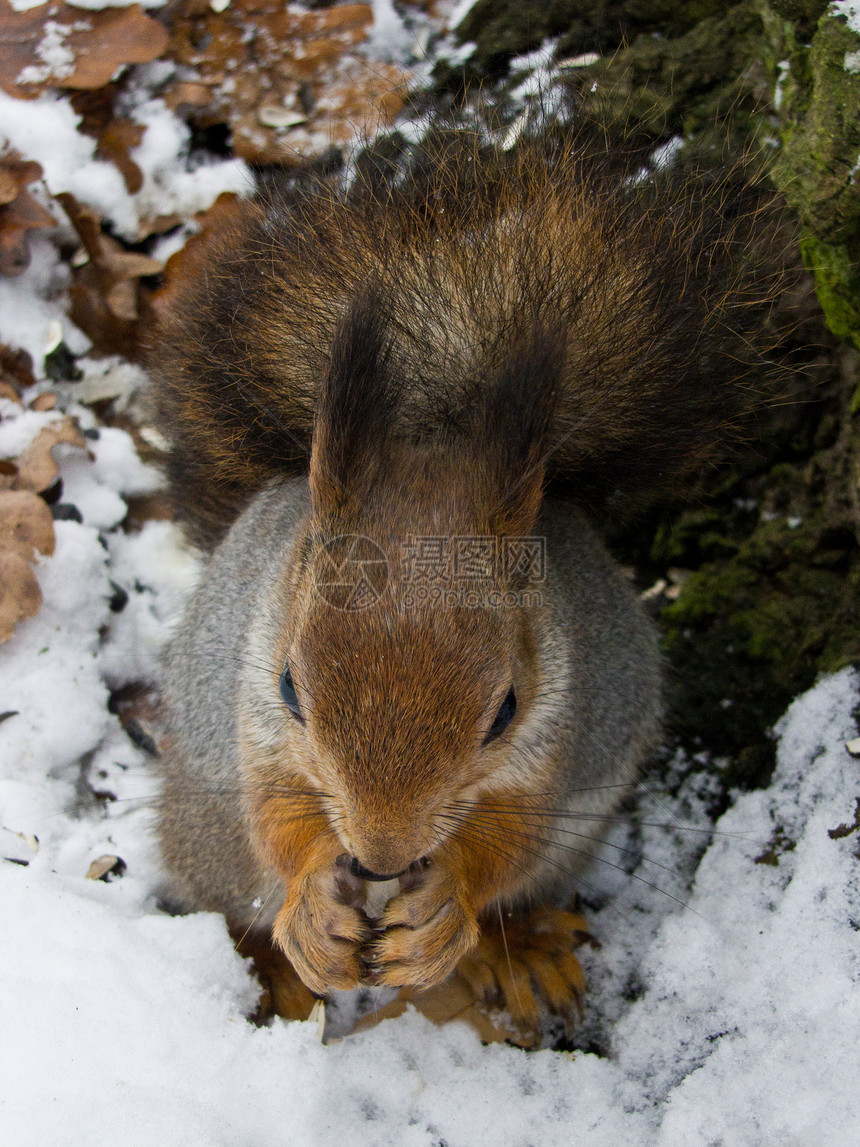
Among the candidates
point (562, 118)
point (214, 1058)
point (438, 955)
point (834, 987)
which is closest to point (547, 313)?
point (562, 118)

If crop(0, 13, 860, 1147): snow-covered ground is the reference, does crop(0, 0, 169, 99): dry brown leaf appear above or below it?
above

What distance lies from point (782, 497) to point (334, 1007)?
1.66 m

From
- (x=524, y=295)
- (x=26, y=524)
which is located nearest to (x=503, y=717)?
(x=524, y=295)

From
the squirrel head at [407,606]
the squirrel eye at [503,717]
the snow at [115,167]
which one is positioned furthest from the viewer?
the snow at [115,167]

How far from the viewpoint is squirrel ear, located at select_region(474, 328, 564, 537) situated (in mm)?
1396

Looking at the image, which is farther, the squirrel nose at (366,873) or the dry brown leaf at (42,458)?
the dry brown leaf at (42,458)

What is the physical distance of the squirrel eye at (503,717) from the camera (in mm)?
1471

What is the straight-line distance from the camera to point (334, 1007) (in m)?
1.98

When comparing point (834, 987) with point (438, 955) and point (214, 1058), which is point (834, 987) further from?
point (214, 1058)

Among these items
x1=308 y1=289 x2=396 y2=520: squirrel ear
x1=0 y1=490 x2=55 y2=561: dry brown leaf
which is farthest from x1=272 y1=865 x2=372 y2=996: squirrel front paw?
x1=0 y1=490 x2=55 y2=561: dry brown leaf
